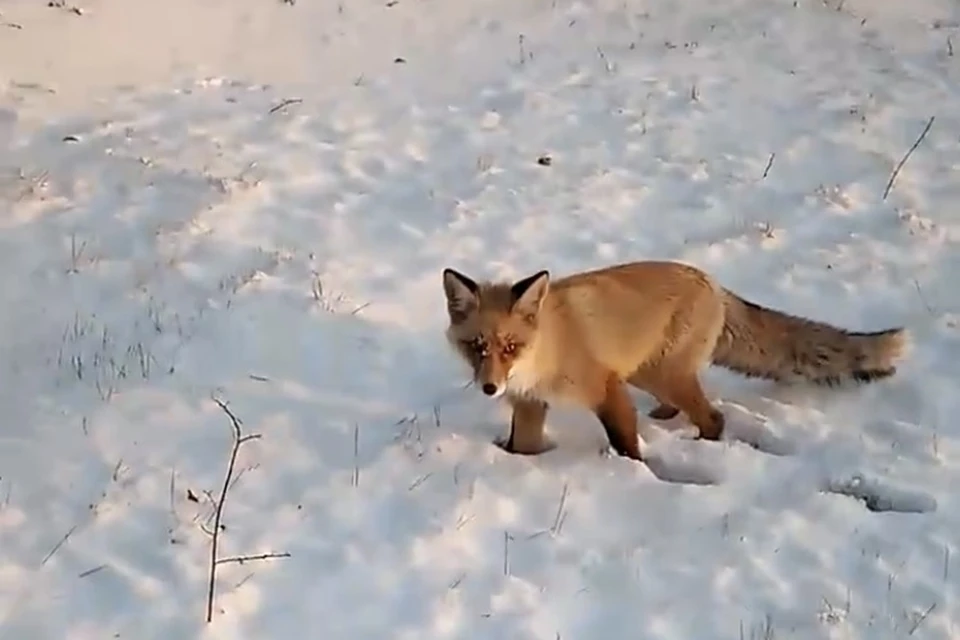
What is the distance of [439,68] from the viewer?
38.9ft

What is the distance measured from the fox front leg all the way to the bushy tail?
1.13 metres

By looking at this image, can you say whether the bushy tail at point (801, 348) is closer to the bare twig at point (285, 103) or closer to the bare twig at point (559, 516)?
the bare twig at point (559, 516)

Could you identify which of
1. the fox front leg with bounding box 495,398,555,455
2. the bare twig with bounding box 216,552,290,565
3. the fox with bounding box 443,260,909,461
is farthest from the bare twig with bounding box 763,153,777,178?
the bare twig with bounding box 216,552,290,565

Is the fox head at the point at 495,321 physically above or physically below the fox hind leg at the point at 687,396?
above

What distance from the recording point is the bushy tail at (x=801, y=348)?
22.1 feet

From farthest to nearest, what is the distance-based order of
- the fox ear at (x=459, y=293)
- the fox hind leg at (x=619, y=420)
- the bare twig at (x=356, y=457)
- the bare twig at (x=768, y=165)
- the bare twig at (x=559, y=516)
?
the bare twig at (x=768, y=165) < the fox hind leg at (x=619, y=420) < the fox ear at (x=459, y=293) < the bare twig at (x=356, y=457) < the bare twig at (x=559, y=516)

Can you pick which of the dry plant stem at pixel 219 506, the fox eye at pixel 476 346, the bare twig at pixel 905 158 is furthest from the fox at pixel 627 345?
the bare twig at pixel 905 158

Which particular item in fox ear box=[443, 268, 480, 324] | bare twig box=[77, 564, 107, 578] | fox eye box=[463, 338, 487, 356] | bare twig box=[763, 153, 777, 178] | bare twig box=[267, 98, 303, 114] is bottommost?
bare twig box=[267, 98, 303, 114]

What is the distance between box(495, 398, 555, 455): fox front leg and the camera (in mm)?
6234

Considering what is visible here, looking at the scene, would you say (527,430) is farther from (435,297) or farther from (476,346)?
(435,297)

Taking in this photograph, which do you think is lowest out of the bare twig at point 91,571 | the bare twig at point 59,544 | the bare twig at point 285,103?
the bare twig at point 285,103

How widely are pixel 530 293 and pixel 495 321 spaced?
0.71 ft

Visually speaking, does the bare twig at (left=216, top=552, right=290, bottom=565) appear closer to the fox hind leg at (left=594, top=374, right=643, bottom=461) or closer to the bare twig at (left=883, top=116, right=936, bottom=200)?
the fox hind leg at (left=594, top=374, right=643, bottom=461)

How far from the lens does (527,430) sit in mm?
6301
